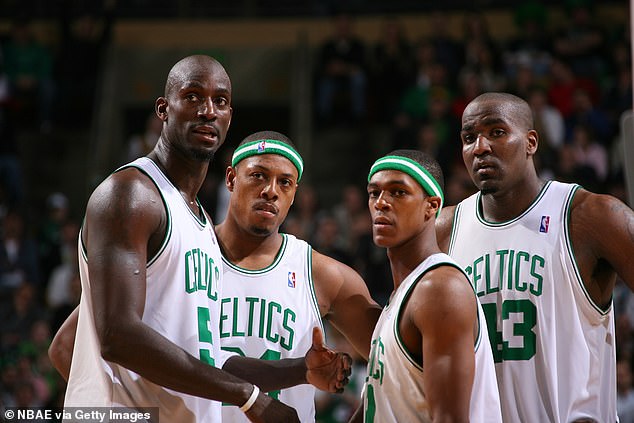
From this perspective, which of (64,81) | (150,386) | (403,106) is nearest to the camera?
(150,386)

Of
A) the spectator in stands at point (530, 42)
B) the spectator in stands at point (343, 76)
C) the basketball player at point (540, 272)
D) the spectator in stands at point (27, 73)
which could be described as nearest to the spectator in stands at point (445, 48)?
the spectator in stands at point (530, 42)

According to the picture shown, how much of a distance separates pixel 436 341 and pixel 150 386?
132 cm

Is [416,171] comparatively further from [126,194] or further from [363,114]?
[363,114]

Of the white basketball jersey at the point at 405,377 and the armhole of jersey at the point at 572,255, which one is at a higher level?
the armhole of jersey at the point at 572,255

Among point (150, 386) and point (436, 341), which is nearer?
point (436, 341)

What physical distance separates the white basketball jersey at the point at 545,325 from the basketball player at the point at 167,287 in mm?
914

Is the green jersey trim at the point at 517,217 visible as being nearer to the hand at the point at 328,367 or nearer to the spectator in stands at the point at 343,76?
the hand at the point at 328,367

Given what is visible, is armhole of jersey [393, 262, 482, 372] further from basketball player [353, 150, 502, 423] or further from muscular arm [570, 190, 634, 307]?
muscular arm [570, 190, 634, 307]

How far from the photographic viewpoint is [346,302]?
18.1ft

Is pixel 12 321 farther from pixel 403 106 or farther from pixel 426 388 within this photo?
pixel 426 388

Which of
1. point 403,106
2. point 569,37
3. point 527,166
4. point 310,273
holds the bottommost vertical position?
point 310,273

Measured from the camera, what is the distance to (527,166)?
5203 mm

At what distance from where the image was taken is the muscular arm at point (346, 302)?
5426mm

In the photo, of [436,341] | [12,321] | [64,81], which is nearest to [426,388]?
[436,341]
